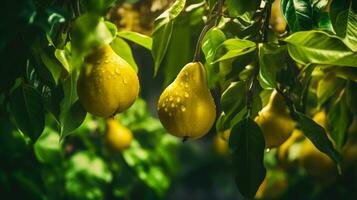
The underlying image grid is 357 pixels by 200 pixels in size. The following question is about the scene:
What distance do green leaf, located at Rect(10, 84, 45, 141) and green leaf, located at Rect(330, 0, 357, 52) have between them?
1.06 feet

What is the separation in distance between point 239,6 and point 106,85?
0.17 meters

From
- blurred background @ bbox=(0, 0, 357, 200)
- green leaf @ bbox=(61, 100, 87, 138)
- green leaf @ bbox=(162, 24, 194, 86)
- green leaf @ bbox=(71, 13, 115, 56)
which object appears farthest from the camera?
blurred background @ bbox=(0, 0, 357, 200)

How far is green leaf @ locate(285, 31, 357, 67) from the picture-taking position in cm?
58

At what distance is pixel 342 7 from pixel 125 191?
85 cm

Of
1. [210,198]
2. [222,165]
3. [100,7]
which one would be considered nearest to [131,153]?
[100,7]

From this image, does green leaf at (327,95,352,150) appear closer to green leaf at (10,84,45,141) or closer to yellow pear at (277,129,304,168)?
yellow pear at (277,129,304,168)

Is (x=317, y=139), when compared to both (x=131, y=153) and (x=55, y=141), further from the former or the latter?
(x=131, y=153)

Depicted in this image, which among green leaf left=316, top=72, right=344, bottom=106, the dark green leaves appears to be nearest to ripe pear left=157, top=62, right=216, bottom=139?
the dark green leaves

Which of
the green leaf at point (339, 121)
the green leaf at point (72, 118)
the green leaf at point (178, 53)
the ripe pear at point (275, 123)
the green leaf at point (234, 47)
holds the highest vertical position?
the green leaf at point (234, 47)

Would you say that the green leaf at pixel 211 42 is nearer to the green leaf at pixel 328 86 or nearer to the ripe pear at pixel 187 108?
the ripe pear at pixel 187 108

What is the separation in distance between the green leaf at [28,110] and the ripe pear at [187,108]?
13 centimetres

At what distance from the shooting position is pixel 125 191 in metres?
1.37

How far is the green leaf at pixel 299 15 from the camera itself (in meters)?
0.64

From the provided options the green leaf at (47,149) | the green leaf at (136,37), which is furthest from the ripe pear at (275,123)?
the green leaf at (47,149)
